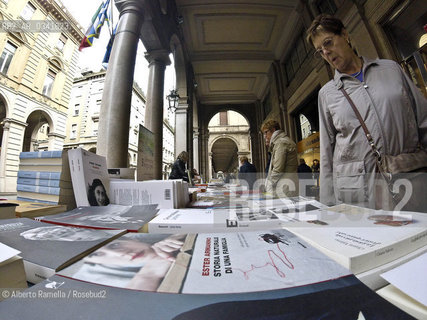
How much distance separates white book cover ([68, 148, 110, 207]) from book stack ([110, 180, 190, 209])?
0.11 meters

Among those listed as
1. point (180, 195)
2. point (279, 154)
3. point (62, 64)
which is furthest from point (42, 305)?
point (62, 64)

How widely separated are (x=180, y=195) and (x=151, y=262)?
2.34 feet

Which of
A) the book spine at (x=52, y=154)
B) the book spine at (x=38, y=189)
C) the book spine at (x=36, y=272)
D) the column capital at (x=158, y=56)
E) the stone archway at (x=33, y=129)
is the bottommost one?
the book spine at (x=36, y=272)

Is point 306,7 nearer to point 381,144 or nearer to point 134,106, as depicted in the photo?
point 381,144

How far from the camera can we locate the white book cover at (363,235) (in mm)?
325

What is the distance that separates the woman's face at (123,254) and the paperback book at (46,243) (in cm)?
3

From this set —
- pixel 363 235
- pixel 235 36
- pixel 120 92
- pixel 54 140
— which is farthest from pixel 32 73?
pixel 363 235

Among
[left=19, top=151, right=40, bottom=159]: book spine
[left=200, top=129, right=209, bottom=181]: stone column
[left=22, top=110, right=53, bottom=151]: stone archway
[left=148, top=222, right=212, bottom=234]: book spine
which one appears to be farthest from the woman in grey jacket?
[left=22, top=110, right=53, bottom=151]: stone archway

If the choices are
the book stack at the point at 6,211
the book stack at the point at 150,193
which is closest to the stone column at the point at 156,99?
the book stack at the point at 150,193

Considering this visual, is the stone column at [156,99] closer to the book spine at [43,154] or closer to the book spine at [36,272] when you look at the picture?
the book spine at [43,154]

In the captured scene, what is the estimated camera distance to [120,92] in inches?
92.0

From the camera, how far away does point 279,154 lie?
2.26m

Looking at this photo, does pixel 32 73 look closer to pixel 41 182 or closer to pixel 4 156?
pixel 4 156

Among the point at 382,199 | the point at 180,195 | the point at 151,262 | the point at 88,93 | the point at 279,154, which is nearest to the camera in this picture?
the point at 151,262
